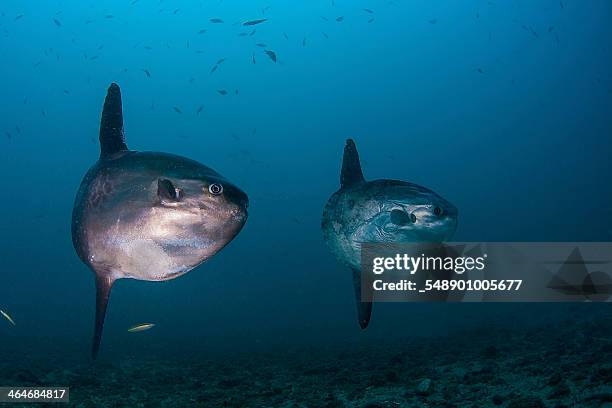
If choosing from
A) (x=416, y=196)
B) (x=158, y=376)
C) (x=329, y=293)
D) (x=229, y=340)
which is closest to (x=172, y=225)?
(x=416, y=196)

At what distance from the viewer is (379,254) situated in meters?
3.21

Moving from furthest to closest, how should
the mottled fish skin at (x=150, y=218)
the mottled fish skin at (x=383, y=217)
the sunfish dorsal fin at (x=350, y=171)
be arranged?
the sunfish dorsal fin at (x=350, y=171), the mottled fish skin at (x=383, y=217), the mottled fish skin at (x=150, y=218)

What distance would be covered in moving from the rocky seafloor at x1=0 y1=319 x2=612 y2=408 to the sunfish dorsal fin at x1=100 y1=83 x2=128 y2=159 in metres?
4.14

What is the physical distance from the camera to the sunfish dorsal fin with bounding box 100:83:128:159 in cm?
253

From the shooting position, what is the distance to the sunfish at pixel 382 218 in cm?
287

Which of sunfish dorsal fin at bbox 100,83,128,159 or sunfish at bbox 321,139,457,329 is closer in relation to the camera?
sunfish dorsal fin at bbox 100,83,128,159

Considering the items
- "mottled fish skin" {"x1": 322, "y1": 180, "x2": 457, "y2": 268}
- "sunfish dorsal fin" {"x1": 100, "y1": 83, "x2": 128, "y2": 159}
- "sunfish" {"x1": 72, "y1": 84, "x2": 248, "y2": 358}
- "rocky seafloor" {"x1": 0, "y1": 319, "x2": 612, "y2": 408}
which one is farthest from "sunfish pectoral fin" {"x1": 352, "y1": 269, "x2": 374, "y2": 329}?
"sunfish dorsal fin" {"x1": 100, "y1": 83, "x2": 128, "y2": 159}

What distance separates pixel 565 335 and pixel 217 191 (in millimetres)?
10064

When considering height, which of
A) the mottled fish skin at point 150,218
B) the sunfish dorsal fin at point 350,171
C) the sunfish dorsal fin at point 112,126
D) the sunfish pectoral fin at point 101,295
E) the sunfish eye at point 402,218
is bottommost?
the sunfish pectoral fin at point 101,295

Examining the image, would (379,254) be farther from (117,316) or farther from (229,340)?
(117,316)
